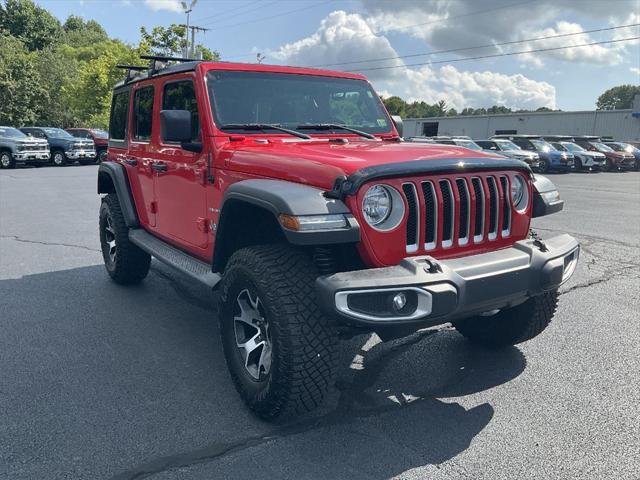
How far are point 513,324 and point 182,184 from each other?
259cm

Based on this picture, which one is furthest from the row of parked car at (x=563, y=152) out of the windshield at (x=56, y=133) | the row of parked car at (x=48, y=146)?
the windshield at (x=56, y=133)

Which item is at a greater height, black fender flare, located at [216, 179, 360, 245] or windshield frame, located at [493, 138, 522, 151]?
windshield frame, located at [493, 138, 522, 151]

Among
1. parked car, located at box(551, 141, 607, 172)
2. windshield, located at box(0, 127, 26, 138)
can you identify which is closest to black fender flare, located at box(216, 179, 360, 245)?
windshield, located at box(0, 127, 26, 138)

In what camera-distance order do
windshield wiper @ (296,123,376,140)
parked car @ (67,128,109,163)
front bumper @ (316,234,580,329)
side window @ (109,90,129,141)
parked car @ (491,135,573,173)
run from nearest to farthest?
1. front bumper @ (316,234,580,329)
2. windshield wiper @ (296,123,376,140)
3. side window @ (109,90,129,141)
4. parked car @ (491,135,573,173)
5. parked car @ (67,128,109,163)

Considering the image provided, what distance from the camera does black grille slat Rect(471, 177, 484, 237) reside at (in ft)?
10.5

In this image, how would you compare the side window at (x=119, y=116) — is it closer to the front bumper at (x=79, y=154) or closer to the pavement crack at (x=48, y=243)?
the pavement crack at (x=48, y=243)

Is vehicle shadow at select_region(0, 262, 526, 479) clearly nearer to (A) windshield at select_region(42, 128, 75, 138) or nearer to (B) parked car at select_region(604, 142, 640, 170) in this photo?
(A) windshield at select_region(42, 128, 75, 138)

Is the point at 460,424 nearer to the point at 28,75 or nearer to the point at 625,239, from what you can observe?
the point at 625,239

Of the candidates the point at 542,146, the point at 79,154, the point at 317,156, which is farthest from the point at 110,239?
the point at 542,146

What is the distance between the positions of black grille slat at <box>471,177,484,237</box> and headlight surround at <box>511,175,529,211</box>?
0.40 m

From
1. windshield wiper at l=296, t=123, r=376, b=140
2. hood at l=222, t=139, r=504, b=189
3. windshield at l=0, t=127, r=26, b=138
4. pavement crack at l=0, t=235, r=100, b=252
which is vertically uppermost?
windshield wiper at l=296, t=123, r=376, b=140

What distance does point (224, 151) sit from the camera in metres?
3.71

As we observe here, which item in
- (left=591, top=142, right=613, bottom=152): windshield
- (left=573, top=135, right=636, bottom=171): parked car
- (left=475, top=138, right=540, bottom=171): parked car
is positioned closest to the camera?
(left=475, top=138, right=540, bottom=171): parked car

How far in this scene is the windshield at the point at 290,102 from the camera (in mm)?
4031
